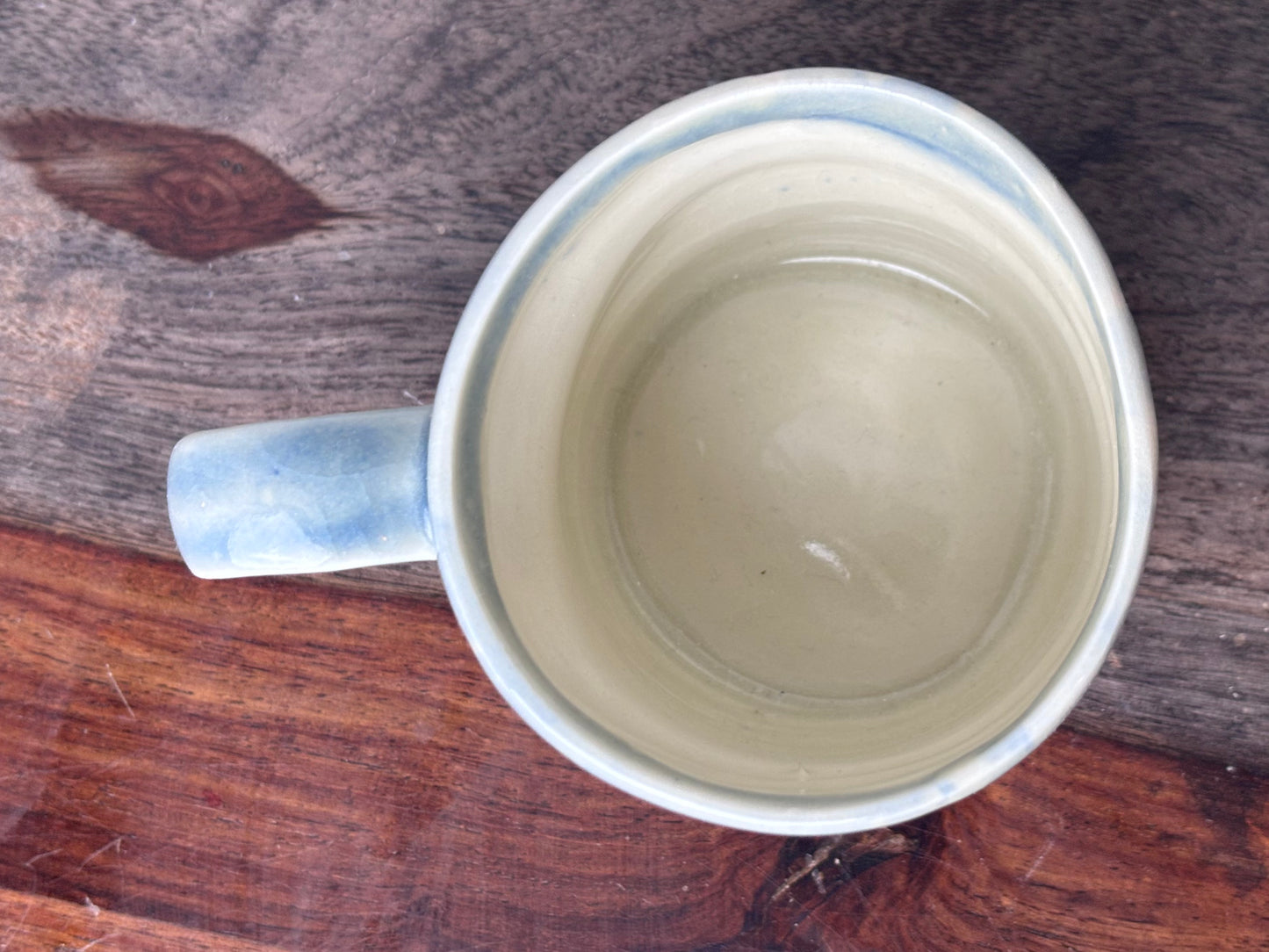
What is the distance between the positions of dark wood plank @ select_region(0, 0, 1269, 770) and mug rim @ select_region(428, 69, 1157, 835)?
14cm

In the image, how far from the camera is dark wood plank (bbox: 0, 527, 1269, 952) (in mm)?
458

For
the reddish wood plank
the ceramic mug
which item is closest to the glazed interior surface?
the ceramic mug

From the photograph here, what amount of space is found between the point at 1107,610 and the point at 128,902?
1.54ft

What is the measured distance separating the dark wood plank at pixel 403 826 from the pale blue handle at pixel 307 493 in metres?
0.13

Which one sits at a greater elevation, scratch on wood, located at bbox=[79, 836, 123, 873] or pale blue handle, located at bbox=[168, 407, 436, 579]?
pale blue handle, located at bbox=[168, 407, 436, 579]

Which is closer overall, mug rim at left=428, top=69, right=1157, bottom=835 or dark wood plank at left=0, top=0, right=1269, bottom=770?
mug rim at left=428, top=69, right=1157, bottom=835

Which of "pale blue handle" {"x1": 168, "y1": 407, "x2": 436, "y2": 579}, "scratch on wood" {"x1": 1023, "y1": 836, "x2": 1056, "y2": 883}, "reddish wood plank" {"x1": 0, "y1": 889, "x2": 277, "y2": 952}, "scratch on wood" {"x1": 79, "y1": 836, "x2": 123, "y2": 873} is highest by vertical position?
"pale blue handle" {"x1": 168, "y1": 407, "x2": 436, "y2": 579}

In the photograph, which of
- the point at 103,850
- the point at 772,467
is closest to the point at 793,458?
the point at 772,467

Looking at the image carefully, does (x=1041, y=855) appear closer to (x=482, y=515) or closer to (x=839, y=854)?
(x=839, y=854)

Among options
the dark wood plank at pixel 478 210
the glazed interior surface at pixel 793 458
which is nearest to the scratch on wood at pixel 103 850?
the dark wood plank at pixel 478 210

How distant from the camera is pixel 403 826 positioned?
49cm

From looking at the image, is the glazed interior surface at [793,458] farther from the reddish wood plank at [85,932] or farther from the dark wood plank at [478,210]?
the reddish wood plank at [85,932]

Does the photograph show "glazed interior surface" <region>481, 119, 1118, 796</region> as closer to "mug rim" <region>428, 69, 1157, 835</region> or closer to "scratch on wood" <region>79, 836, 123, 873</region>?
"mug rim" <region>428, 69, 1157, 835</region>

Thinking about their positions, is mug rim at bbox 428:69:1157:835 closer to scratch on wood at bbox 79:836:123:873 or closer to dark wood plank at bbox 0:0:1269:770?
dark wood plank at bbox 0:0:1269:770
